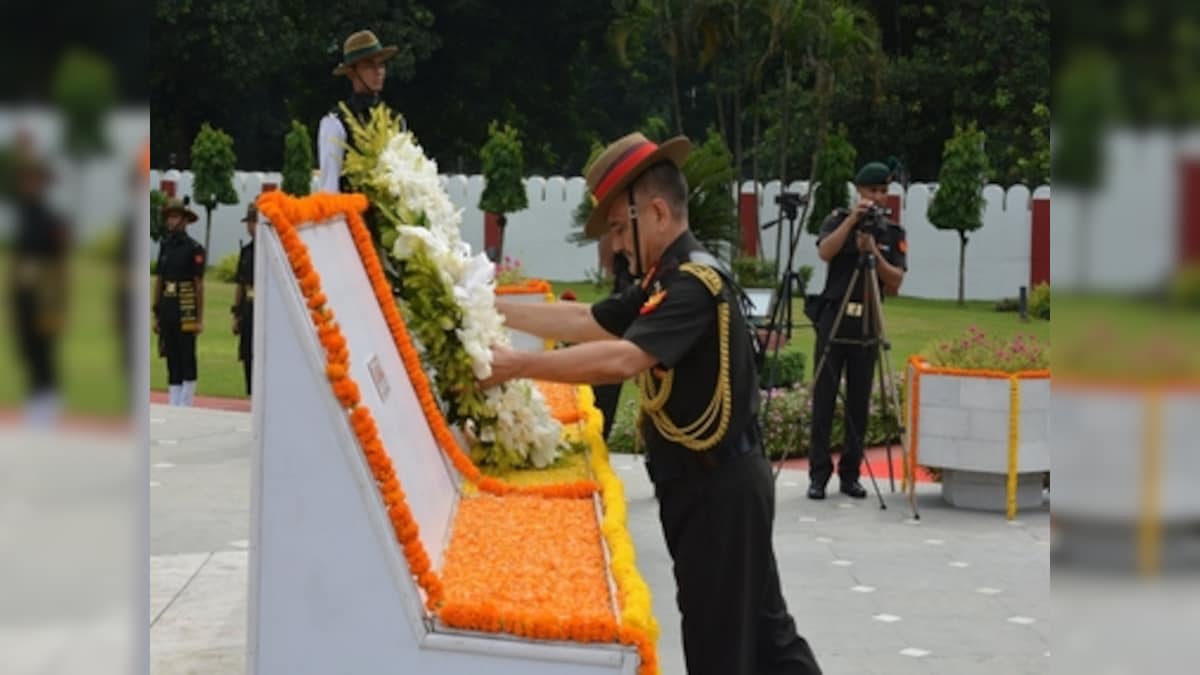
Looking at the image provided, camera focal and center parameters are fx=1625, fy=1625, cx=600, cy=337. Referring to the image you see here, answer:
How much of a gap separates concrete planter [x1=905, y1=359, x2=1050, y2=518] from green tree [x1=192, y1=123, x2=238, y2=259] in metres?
30.7

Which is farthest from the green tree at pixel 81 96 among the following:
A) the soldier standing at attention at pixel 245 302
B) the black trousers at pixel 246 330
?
the black trousers at pixel 246 330

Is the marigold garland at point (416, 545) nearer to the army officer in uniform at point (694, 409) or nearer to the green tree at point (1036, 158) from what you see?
the army officer in uniform at point (694, 409)

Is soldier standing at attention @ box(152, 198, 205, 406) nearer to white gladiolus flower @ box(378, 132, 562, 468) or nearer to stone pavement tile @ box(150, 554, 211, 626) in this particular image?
stone pavement tile @ box(150, 554, 211, 626)

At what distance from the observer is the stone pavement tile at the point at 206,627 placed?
5410 millimetres

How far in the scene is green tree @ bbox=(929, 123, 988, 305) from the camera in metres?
31.5

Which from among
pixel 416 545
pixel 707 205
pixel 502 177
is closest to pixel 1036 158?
pixel 502 177

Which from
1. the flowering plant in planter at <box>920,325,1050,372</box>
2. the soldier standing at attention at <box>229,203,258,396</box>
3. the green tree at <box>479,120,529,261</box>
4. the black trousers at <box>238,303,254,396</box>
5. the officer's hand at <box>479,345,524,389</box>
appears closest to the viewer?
the officer's hand at <box>479,345,524,389</box>

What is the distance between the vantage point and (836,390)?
9.76m

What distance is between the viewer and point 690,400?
162 inches

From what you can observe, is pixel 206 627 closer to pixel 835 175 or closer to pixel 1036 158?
pixel 835 175

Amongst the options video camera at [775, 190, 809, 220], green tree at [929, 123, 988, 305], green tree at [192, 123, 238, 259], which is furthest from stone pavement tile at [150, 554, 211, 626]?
green tree at [192, 123, 238, 259]

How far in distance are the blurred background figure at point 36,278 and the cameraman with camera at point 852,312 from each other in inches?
354

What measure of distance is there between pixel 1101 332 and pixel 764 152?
44.2 meters

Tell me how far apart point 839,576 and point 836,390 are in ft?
7.20
